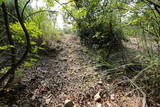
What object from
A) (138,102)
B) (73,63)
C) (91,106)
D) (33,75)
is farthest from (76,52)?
(138,102)

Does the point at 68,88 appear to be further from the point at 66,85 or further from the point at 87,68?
the point at 87,68

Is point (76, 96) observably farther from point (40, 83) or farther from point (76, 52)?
point (76, 52)

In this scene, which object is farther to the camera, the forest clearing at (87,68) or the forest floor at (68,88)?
the forest floor at (68,88)

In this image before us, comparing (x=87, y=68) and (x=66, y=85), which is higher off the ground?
(x=87, y=68)

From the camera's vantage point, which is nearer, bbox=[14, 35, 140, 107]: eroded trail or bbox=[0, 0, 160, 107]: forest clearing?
bbox=[0, 0, 160, 107]: forest clearing

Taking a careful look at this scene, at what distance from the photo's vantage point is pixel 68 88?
160 centimetres

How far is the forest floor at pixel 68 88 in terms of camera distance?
1207 millimetres

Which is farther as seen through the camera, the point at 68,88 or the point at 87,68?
the point at 87,68

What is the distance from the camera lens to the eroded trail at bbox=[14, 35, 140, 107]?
49.6 inches

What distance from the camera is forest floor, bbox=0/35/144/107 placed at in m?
1.21

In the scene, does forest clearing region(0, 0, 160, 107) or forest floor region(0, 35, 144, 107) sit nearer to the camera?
forest clearing region(0, 0, 160, 107)

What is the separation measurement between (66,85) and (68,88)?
3.7 inches

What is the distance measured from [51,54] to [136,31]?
229 centimetres

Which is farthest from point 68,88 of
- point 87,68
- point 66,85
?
point 87,68
